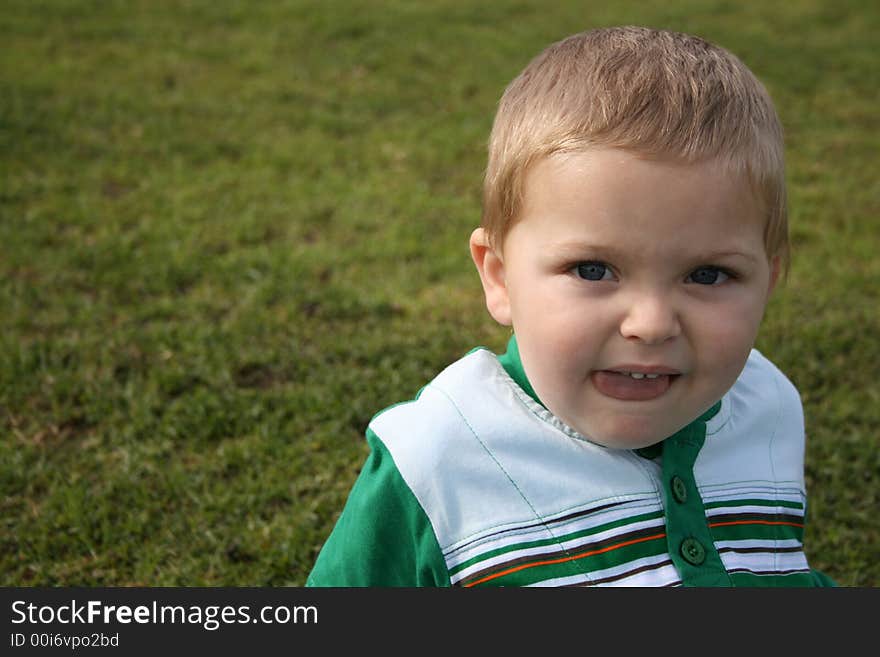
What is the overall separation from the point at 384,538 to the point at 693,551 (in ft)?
1.86

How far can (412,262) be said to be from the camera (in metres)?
4.52

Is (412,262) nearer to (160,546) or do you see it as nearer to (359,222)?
(359,222)

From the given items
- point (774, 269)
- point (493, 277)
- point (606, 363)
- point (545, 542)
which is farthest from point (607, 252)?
point (545, 542)

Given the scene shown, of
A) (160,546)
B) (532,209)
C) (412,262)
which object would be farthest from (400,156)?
(532,209)

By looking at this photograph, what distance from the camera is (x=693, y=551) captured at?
5.76 ft

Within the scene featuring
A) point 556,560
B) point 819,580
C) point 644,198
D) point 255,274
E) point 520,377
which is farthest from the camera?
point 255,274

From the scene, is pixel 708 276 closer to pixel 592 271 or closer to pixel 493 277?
pixel 592 271

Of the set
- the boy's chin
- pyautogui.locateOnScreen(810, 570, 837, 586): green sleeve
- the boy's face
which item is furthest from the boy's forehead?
pyautogui.locateOnScreen(810, 570, 837, 586): green sleeve

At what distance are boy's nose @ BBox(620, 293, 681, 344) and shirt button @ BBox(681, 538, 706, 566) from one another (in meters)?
0.43

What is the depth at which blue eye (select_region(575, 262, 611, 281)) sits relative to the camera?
1.59 meters

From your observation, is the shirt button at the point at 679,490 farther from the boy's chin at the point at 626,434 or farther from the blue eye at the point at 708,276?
the blue eye at the point at 708,276

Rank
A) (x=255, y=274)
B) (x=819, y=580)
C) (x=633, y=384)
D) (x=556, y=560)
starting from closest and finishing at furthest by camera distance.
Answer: (x=633, y=384), (x=556, y=560), (x=819, y=580), (x=255, y=274)

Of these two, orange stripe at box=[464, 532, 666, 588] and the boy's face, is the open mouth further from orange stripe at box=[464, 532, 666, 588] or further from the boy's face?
orange stripe at box=[464, 532, 666, 588]

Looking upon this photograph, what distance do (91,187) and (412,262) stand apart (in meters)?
1.81
